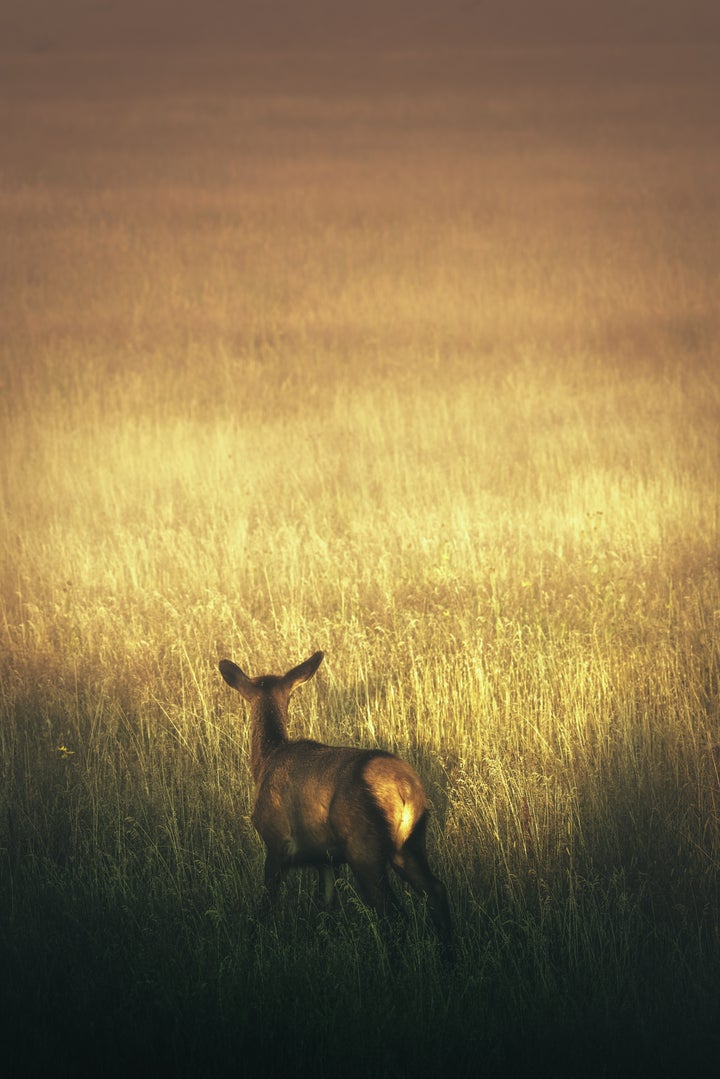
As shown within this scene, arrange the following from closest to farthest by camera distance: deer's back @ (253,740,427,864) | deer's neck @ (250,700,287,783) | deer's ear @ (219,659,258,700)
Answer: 1. deer's back @ (253,740,427,864)
2. deer's neck @ (250,700,287,783)
3. deer's ear @ (219,659,258,700)

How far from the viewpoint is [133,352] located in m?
16.2

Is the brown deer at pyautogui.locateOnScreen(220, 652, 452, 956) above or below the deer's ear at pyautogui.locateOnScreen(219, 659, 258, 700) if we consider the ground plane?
below

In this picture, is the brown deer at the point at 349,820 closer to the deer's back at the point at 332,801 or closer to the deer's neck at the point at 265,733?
the deer's back at the point at 332,801

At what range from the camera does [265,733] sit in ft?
13.7

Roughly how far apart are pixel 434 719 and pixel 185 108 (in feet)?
53.6

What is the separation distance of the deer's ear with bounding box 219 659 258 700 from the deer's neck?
7 centimetres

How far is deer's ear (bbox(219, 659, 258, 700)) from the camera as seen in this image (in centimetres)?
424

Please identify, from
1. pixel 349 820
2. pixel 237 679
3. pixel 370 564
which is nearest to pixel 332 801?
pixel 349 820

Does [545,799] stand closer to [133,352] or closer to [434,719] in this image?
[434,719]

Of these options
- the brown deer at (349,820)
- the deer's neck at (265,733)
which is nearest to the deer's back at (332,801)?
the brown deer at (349,820)

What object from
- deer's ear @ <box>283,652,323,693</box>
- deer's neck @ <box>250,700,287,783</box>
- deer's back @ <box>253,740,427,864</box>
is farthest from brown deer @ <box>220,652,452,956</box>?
deer's ear @ <box>283,652,323,693</box>

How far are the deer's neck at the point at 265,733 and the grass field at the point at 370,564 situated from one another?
1.40ft

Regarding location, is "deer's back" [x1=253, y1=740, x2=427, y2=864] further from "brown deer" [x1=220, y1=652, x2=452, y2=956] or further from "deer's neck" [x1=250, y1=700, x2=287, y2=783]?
"deer's neck" [x1=250, y1=700, x2=287, y2=783]

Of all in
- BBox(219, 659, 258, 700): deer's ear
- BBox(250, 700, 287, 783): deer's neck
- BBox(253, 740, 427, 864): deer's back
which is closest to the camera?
BBox(253, 740, 427, 864): deer's back
